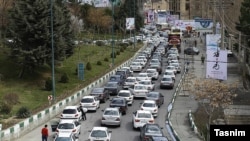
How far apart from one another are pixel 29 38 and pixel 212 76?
22.2 metres

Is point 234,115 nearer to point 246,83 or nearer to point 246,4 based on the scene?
point 246,83

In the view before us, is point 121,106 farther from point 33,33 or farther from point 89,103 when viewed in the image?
point 33,33

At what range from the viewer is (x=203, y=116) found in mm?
37812

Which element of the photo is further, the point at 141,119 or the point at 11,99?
the point at 11,99

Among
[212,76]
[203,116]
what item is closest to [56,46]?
[203,116]

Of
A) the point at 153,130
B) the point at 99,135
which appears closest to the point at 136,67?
the point at 153,130

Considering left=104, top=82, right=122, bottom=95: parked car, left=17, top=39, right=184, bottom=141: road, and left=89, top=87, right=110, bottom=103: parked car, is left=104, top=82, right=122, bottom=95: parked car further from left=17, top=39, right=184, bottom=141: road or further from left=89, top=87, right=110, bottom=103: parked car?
left=17, top=39, right=184, bottom=141: road

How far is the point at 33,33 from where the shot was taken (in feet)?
154

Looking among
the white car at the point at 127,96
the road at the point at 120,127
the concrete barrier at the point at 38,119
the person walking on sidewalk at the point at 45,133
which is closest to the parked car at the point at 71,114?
the road at the point at 120,127

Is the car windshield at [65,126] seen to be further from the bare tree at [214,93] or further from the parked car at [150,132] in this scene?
the bare tree at [214,93]

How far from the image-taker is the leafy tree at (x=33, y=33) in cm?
4662

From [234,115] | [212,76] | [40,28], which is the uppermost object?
[40,28]

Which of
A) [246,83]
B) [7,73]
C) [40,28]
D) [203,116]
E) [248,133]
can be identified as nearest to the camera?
[248,133]

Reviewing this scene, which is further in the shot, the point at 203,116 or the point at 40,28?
the point at 40,28
